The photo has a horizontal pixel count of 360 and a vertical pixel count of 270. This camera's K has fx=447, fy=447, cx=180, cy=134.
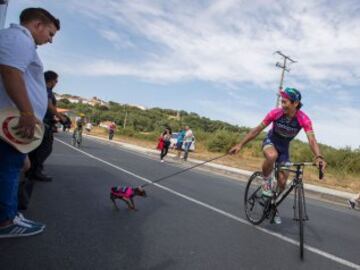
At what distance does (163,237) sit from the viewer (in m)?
5.33

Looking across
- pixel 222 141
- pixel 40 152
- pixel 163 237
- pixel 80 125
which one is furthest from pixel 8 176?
pixel 222 141

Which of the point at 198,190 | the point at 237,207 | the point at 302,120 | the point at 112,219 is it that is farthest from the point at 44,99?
the point at 198,190

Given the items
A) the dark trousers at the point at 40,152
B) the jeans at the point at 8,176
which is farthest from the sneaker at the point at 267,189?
the dark trousers at the point at 40,152

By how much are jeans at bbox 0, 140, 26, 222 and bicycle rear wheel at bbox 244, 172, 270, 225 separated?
350 centimetres

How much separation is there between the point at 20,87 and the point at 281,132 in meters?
3.76

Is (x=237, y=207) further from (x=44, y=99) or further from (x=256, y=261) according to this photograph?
(x=44, y=99)

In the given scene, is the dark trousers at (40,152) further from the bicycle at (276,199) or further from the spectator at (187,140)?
the spectator at (187,140)

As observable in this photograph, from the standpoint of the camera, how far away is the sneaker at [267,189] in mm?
6285

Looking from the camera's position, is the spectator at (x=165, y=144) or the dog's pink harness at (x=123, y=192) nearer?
the dog's pink harness at (x=123, y=192)

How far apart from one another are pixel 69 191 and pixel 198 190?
3455 millimetres

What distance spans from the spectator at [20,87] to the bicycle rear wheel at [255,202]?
3297mm

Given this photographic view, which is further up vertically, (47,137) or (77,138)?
(47,137)

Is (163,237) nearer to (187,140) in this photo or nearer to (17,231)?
(17,231)

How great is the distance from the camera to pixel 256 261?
4.79 meters
